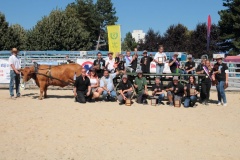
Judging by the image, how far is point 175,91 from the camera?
36.0 feet

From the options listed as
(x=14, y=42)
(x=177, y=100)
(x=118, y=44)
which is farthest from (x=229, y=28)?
(x=177, y=100)

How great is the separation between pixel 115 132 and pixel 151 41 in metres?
43.3

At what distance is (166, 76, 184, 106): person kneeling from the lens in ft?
35.9

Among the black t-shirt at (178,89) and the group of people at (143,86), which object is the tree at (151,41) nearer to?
the group of people at (143,86)

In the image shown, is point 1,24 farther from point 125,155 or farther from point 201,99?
point 125,155

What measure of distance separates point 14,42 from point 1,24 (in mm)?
2784

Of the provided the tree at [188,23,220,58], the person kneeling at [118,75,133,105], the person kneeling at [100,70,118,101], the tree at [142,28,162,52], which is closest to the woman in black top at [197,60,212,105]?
the person kneeling at [118,75,133,105]

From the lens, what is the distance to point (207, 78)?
1159 centimetres

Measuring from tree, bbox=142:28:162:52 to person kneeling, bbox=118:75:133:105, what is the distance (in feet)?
125

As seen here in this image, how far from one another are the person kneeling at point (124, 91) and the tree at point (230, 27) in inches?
1445

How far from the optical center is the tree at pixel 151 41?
49.2 m

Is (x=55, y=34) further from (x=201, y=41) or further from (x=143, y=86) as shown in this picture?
(x=143, y=86)

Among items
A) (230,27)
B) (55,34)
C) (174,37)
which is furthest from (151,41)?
(55,34)

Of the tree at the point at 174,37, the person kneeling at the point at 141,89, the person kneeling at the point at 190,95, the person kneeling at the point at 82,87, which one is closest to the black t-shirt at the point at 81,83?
the person kneeling at the point at 82,87
